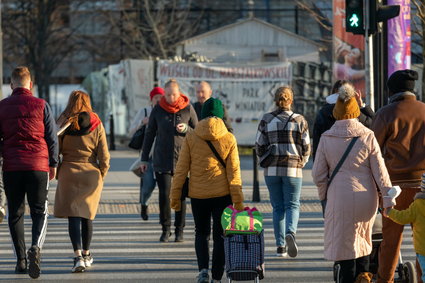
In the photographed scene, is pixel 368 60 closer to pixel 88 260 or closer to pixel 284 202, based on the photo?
pixel 284 202

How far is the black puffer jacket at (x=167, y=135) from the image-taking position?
12.7m

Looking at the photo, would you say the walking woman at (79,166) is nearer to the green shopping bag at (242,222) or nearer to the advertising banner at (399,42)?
the green shopping bag at (242,222)

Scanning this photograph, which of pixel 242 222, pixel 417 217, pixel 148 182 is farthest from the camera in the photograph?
pixel 148 182

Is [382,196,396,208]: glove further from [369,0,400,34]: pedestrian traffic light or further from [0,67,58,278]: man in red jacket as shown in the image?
[369,0,400,34]: pedestrian traffic light

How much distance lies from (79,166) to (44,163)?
508 mm

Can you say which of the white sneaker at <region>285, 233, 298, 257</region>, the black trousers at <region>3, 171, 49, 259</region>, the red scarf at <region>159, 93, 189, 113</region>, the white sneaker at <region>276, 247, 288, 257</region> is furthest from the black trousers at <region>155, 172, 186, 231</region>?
the black trousers at <region>3, 171, 49, 259</region>

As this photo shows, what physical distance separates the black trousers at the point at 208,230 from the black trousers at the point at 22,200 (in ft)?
5.26

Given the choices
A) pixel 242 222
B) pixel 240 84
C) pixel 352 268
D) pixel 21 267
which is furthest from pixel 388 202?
pixel 240 84

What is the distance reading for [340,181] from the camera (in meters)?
8.38

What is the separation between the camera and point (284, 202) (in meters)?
11.6

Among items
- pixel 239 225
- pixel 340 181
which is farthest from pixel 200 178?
pixel 340 181

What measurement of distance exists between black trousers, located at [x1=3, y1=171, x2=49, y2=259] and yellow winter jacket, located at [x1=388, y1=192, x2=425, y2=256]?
359 cm

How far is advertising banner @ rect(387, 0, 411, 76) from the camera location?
1733 cm

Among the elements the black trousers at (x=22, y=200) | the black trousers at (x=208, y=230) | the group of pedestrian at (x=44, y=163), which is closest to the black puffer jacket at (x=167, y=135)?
the group of pedestrian at (x=44, y=163)
